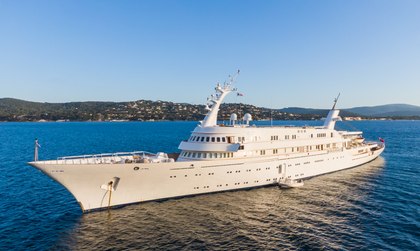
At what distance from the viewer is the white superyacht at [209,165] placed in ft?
77.4

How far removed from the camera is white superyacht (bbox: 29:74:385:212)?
77.4 ft

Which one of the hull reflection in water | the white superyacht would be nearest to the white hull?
the white superyacht

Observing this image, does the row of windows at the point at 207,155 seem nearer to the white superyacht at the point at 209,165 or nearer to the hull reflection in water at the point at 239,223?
the white superyacht at the point at 209,165

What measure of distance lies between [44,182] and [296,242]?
31.4 m

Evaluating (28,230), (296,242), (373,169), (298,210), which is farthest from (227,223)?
(373,169)

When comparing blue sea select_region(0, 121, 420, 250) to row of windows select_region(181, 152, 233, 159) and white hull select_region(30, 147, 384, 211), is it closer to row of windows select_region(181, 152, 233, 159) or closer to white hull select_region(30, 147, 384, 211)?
white hull select_region(30, 147, 384, 211)

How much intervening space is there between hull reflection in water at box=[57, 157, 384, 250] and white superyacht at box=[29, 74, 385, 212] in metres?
1.22

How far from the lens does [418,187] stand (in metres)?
31.6

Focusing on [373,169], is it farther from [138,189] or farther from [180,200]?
[138,189]

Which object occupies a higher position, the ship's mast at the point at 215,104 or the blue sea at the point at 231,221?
the ship's mast at the point at 215,104

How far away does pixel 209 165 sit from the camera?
27156mm

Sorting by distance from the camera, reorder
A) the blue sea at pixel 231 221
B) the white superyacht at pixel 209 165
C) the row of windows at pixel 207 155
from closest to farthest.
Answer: the blue sea at pixel 231 221 < the white superyacht at pixel 209 165 < the row of windows at pixel 207 155

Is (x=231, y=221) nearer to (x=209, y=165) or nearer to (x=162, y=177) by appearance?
(x=209, y=165)

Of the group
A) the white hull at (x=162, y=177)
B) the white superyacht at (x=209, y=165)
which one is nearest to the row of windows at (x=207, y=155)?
the white superyacht at (x=209, y=165)
